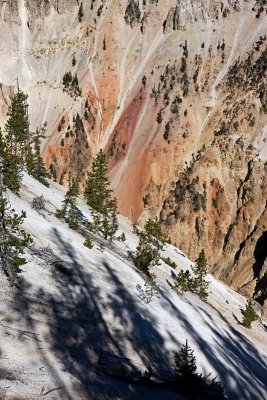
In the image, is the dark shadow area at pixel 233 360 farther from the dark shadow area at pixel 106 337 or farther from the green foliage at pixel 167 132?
the green foliage at pixel 167 132

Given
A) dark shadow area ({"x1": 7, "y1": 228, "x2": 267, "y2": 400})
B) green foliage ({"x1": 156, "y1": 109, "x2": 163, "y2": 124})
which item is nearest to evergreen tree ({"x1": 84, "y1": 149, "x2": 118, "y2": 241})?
dark shadow area ({"x1": 7, "y1": 228, "x2": 267, "y2": 400})

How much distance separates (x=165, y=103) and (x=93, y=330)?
62859mm

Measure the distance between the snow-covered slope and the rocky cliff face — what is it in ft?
102

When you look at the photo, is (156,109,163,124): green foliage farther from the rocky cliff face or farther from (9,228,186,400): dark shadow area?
(9,228,186,400): dark shadow area

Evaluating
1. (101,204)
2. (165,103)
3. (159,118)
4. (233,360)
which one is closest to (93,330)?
(233,360)

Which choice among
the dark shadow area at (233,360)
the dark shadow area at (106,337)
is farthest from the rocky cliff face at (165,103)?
the dark shadow area at (106,337)

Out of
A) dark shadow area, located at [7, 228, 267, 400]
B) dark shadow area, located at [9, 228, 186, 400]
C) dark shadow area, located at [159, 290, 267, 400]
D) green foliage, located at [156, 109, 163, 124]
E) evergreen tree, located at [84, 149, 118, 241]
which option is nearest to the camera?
dark shadow area, located at [9, 228, 186, 400]

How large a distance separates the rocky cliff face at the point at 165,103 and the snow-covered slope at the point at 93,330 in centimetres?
3112

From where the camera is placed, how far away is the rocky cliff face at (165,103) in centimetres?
6041

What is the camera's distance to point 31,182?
1286 inches

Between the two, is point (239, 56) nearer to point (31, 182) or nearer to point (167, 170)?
point (167, 170)

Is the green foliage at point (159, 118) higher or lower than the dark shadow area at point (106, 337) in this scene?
higher

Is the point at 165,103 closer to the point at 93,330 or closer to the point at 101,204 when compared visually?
the point at 101,204

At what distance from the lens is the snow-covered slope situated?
391 inches
